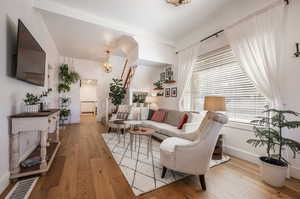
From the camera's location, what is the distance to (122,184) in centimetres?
173

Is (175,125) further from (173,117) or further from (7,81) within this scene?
(7,81)

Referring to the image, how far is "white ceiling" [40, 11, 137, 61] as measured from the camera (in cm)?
324

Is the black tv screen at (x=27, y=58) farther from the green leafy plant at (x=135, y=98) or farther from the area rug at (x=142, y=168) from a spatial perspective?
the green leafy plant at (x=135, y=98)

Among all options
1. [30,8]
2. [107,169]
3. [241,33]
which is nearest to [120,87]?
[30,8]

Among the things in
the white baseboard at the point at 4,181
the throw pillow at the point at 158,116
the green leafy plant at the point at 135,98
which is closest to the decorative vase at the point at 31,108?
the white baseboard at the point at 4,181

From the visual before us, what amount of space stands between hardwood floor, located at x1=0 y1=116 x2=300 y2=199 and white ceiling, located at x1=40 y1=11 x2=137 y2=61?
3.20 meters

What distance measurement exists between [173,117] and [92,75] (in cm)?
487

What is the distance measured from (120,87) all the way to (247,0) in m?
4.78

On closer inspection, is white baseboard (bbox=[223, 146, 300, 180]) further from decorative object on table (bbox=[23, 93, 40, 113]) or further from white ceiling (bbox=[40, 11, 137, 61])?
white ceiling (bbox=[40, 11, 137, 61])

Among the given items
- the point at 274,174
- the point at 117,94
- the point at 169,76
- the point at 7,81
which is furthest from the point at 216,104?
the point at 117,94

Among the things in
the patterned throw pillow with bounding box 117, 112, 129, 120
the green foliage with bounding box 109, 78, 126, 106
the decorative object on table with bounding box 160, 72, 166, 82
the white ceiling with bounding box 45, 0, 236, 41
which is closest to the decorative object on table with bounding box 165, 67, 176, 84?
the decorative object on table with bounding box 160, 72, 166, 82

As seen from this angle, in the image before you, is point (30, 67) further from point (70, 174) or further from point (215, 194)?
point (215, 194)

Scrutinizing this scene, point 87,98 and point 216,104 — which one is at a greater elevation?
point 87,98

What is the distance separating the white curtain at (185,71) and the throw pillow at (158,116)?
67 centimetres
